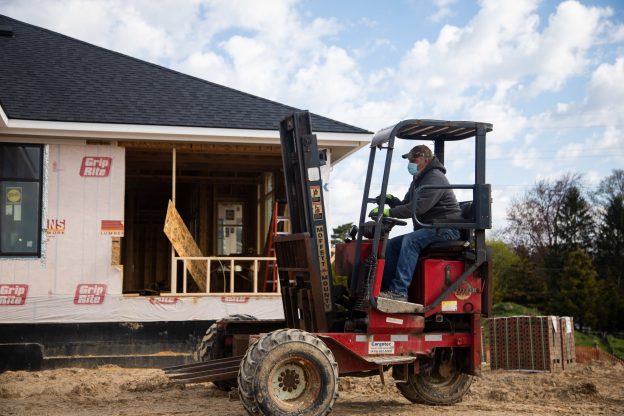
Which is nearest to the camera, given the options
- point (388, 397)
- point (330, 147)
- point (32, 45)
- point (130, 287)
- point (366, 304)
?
point (366, 304)

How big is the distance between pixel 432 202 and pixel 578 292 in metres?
41.5

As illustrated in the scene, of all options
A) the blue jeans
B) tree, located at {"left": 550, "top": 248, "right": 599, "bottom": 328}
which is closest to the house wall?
the blue jeans

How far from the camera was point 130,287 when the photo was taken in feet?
75.6

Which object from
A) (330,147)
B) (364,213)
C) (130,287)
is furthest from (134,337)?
(130,287)

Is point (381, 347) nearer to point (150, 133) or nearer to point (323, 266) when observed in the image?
point (323, 266)

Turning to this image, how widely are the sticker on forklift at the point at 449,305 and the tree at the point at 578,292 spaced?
4042 centimetres

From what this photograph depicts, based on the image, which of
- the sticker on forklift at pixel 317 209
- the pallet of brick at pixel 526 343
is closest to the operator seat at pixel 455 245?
the sticker on forklift at pixel 317 209

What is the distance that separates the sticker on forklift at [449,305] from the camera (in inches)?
317

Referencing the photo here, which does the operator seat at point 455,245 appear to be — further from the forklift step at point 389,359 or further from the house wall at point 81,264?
the house wall at point 81,264

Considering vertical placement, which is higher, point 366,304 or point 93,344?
point 366,304

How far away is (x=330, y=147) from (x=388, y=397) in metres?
6.37

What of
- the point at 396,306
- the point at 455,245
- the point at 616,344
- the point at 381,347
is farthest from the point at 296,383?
the point at 616,344

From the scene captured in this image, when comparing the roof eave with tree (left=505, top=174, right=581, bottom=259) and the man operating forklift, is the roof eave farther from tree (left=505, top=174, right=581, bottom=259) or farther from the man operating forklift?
tree (left=505, top=174, right=581, bottom=259)

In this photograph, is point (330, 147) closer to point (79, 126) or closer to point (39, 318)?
point (79, 126)
